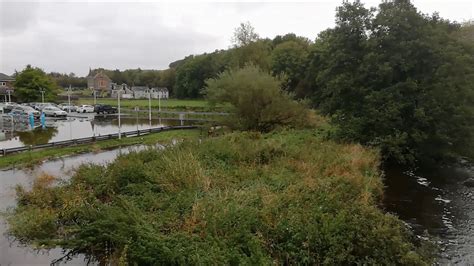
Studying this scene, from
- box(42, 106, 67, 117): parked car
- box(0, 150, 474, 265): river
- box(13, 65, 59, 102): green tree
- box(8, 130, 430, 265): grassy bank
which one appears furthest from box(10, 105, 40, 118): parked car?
box(8, 130, 430, 265): grassy bank

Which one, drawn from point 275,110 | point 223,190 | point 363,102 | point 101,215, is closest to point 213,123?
point 275,110

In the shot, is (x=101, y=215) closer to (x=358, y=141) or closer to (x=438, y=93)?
(x=358, y=141)

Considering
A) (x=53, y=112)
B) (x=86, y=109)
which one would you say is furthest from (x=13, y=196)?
(x=86, y=109)

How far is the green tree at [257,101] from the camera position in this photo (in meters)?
25.8

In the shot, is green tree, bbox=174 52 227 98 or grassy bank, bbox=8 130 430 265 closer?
grassy bank, bbox=8 130 430 265

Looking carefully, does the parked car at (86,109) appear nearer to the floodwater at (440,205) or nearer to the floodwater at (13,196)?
the floodwater at (13,196)

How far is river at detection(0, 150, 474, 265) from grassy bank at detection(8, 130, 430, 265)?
51 cm

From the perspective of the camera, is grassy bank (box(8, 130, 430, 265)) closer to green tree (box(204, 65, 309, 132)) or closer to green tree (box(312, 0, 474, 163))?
green tree (box(312, 0, 474, 163))

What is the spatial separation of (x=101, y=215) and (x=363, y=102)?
16.8 m

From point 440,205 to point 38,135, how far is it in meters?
25.4

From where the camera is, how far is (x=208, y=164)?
13.5m

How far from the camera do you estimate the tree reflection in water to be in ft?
78.3

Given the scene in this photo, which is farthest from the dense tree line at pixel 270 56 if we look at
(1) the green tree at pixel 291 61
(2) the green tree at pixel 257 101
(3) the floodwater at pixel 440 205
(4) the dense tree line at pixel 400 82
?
(3) the floodwater at pixel 440 205

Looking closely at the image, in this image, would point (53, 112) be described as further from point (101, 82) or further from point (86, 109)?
point (101, 82)
